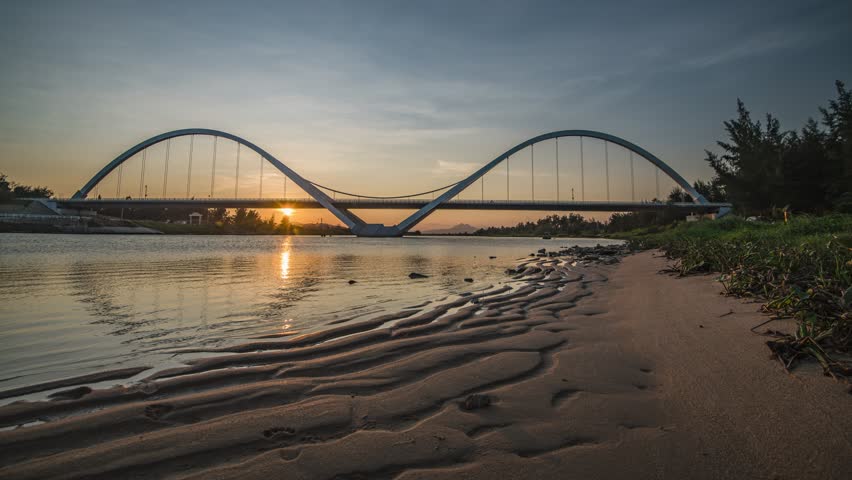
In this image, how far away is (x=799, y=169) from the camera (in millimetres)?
23562

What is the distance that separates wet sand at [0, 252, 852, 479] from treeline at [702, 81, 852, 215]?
23.6 meters

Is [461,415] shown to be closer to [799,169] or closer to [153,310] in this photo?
[153,310]

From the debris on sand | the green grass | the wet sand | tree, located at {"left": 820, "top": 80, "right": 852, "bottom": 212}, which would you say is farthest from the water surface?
tree, located at {"left": 820, "top": 80, "right": 852, "bottom": 212}

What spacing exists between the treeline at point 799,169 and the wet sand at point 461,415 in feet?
77.4

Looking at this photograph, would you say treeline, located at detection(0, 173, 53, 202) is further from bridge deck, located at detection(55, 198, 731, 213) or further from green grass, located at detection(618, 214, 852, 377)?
green grass, located at detection(618, 214, 852, 377)

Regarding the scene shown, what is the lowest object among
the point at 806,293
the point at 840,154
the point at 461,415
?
the point at 461,415

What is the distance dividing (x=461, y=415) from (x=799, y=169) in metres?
31.4

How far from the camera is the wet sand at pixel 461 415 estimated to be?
141 centimetres

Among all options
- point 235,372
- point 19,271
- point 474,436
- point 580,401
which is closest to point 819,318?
point 580,401

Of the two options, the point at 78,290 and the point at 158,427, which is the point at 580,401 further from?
the point at 78,290

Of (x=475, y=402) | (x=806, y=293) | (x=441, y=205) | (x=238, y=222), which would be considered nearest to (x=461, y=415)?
(x=475, y=402)

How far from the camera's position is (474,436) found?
1.64 m

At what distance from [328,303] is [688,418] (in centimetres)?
432

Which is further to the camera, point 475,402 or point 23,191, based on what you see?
point 23,191
